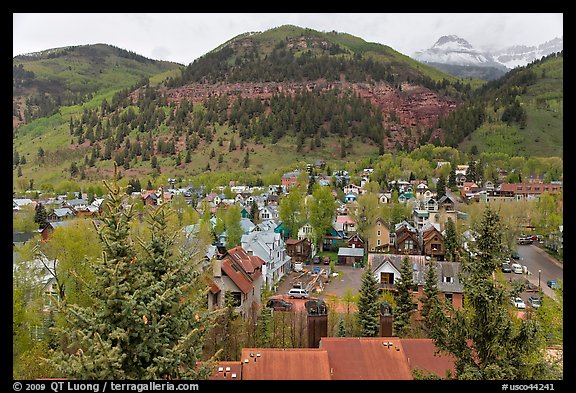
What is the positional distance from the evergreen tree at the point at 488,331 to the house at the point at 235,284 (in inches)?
487

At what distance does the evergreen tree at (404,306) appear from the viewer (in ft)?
59.3

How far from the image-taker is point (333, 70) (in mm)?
147000

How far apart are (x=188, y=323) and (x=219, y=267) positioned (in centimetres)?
1294

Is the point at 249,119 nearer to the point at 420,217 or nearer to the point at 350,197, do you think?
the point at 350,197

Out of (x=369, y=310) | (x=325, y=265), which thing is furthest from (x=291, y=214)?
(x=369, y=310)

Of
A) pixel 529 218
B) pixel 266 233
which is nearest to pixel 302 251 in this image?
pixel 266 233

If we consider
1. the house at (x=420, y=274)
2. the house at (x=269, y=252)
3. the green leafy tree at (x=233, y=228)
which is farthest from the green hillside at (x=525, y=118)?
the house at (x=420, y=274)

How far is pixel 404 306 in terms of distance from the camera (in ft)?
61.6

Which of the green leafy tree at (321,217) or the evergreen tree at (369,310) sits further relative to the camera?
the green leafy tree at (321,217)

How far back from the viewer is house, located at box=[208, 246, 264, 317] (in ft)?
61.3

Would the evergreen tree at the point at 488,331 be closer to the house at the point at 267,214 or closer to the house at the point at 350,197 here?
the house at the point at 267,214

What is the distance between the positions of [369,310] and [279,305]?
653 centimetres
